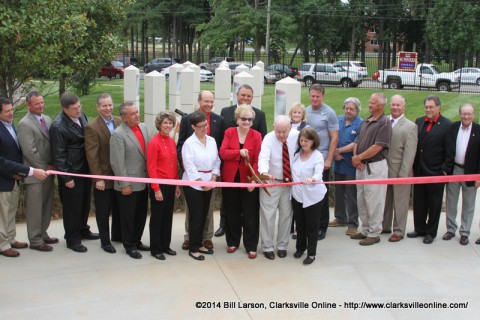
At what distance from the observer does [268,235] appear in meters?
6.21

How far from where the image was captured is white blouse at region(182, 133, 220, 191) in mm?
5949

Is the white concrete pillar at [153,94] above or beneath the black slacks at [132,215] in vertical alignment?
above

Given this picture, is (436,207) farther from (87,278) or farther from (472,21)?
(472,21)

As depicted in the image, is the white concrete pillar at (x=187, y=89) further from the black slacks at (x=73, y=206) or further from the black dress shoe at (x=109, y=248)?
the black dress shoe at (x=109, y=248)

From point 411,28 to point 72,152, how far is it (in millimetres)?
53391

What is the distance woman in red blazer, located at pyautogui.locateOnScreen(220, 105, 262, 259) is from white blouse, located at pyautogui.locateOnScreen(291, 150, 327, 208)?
1.46ft

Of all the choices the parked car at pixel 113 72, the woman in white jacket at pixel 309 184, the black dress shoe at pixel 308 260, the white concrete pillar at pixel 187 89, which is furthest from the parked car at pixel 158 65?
the black dress shoe at pixel 308 260

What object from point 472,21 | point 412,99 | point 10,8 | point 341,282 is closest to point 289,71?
point 412,99

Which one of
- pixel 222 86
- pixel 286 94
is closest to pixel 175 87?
pixel 222 86

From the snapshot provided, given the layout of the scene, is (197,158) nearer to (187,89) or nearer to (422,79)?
(187,89)

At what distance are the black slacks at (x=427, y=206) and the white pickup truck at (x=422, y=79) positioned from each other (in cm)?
2122

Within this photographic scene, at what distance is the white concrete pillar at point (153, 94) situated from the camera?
35.0 ft

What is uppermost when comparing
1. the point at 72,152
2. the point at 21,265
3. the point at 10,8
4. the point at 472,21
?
the point at 472,21

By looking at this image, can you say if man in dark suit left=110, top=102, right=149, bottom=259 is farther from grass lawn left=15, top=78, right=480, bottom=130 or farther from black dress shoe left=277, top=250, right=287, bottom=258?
grass lawn left=15, top=78, right=480, bottom=130
